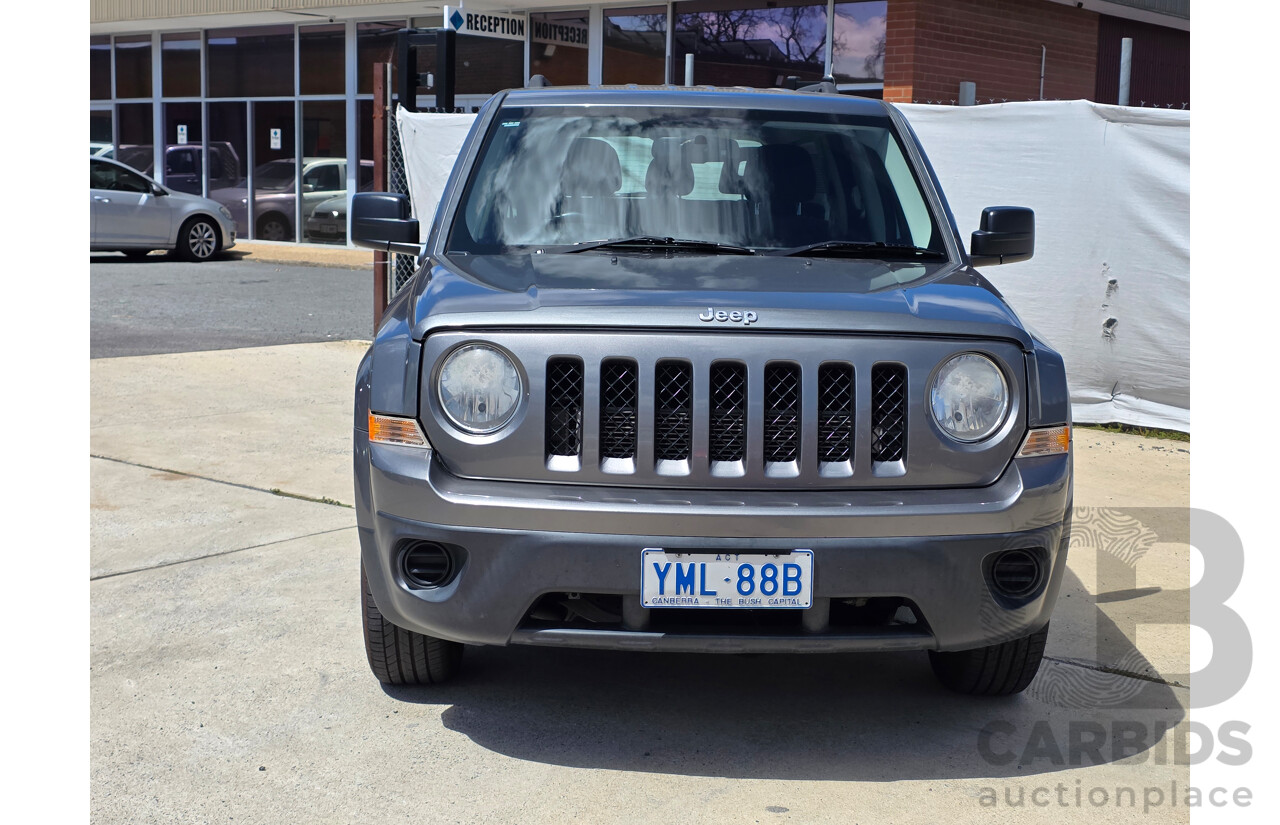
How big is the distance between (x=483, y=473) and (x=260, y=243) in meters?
21.7

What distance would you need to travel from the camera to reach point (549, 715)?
12.5 ft

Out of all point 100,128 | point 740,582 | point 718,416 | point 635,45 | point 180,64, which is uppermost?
point 180,64

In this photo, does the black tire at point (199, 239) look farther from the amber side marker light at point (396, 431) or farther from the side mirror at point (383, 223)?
the amber side marker light at point (396, 431)

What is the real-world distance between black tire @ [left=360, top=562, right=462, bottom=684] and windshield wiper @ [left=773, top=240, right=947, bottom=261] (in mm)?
1567

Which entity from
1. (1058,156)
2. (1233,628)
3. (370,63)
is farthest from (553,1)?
(1233,628)

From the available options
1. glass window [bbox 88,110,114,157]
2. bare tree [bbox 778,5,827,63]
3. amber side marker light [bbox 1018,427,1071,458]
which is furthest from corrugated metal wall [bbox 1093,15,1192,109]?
glass window [bbox 88,110,114,157]

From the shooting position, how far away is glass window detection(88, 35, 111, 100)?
25781mm

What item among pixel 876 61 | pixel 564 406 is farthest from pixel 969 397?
pixel 876 61

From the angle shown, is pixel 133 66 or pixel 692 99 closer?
pixel 692 99

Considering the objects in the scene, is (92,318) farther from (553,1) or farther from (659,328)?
(659,328)

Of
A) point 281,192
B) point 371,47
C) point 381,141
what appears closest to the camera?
point 381,141

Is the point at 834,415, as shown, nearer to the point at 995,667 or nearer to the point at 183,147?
the point at 995,667

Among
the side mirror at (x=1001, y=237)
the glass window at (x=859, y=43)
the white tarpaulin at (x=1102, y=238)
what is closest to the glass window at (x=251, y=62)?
the glass window at (x=859, y=43)

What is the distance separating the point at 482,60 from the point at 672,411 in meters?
18.3
